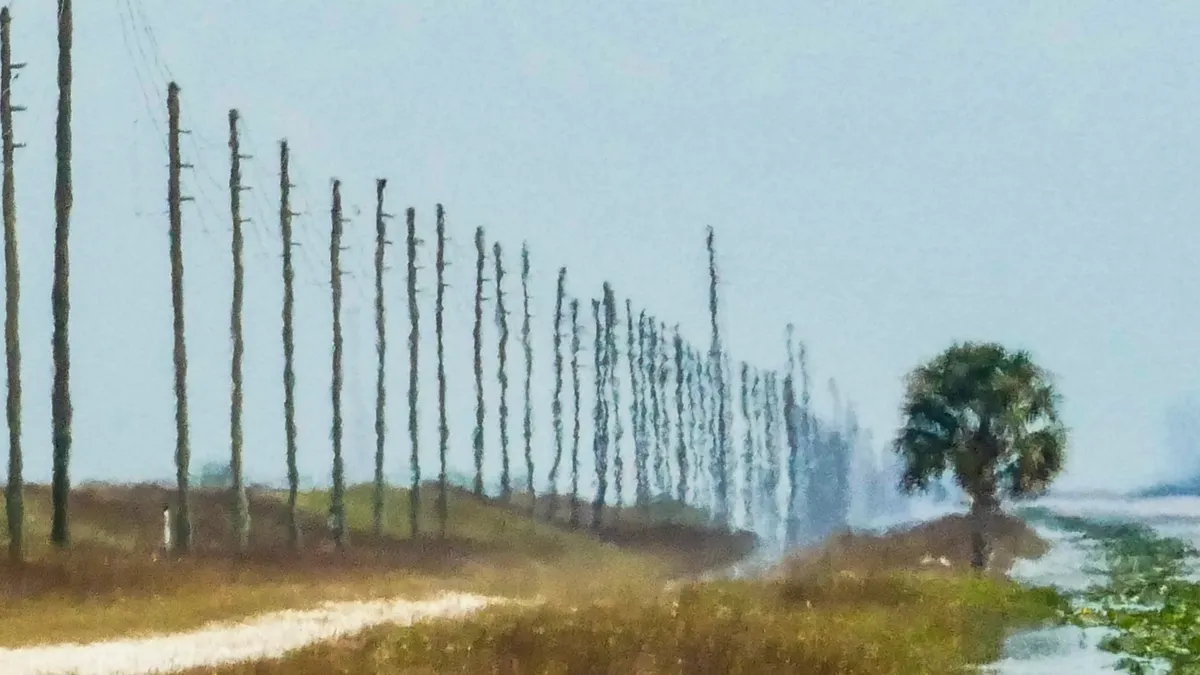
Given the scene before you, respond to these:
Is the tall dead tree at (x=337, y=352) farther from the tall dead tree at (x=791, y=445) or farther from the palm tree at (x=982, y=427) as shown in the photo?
the tall dead tree at (x=791, y=445)

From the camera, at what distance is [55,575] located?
2656 cm

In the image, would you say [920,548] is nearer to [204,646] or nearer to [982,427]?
[982,427]

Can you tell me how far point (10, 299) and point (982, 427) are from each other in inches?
1144

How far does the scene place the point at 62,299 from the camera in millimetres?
30688

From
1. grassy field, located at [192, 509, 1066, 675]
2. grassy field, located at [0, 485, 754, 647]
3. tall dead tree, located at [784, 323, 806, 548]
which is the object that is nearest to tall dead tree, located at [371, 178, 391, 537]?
grassy field, located at [0, 485, 754, 647]

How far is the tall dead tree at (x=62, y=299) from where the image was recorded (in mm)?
30328

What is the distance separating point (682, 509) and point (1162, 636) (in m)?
59.9

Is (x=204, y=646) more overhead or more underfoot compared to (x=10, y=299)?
more underfoot

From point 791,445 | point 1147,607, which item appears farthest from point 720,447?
point 1147,607

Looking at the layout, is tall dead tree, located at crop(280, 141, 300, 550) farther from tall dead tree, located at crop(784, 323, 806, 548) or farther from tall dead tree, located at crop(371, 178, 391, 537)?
tall dead tree, located at crop(784, 323, 806, 548)

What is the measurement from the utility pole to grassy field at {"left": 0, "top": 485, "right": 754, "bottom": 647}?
0.95 meters

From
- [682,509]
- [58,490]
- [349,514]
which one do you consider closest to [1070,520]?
[682,509]

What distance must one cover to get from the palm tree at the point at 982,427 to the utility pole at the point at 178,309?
74.1 ft

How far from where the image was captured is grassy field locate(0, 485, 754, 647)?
980 inches
